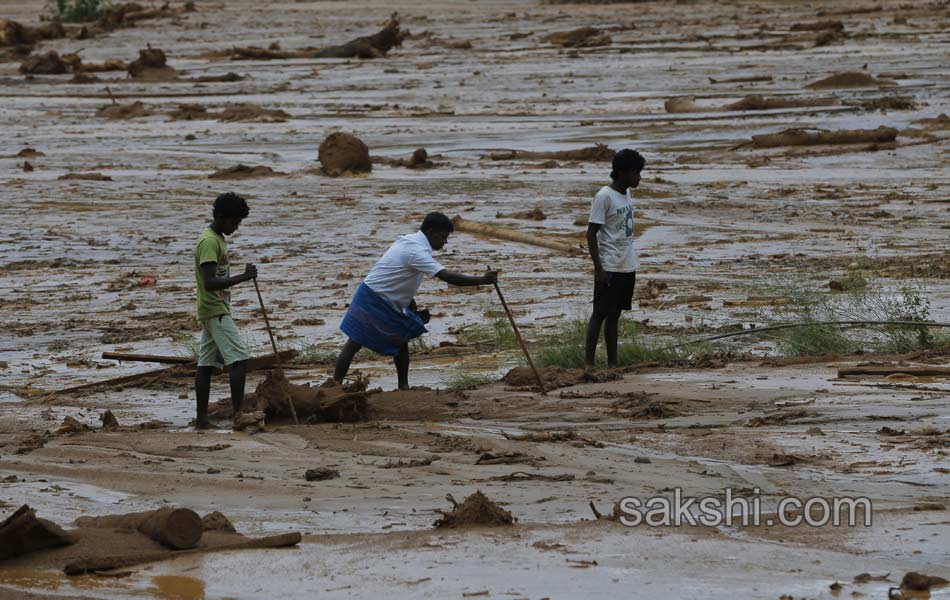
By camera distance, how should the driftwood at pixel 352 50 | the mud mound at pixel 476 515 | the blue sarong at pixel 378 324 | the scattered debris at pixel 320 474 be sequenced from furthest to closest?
the driftwood at pixel 352 50 → the blue sarong at pixel 378 324 → the scattered debris at pixel 320 474 → the mud mound at pixel 476 515

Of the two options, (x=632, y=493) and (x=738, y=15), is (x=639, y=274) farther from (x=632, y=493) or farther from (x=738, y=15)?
(x=738, y=15)

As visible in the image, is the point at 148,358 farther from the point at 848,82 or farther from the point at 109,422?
the point at 848,82

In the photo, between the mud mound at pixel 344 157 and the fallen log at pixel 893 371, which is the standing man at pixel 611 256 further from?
the mud mound at pixel 344 157

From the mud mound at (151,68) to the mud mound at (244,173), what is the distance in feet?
46.7

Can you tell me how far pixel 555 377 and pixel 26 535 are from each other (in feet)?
14.1

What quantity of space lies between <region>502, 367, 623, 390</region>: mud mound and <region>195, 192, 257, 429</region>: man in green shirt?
1.73 m

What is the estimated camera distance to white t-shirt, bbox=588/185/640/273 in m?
9.67

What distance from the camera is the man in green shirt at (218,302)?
8297 mm

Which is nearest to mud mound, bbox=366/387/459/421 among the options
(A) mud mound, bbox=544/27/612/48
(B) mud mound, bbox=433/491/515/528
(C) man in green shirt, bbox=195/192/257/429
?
(C) man in green shirt, bbox=195/192/257/429

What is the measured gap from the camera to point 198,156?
73.3 ft

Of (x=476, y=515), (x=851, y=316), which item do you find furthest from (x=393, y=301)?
(x=851, y=316)

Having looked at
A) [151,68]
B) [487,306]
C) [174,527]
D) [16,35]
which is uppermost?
[16,35]

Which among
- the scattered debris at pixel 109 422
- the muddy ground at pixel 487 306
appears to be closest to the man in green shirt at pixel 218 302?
the muddy ground at pixel 487 306

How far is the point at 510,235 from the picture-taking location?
15.6 metres
